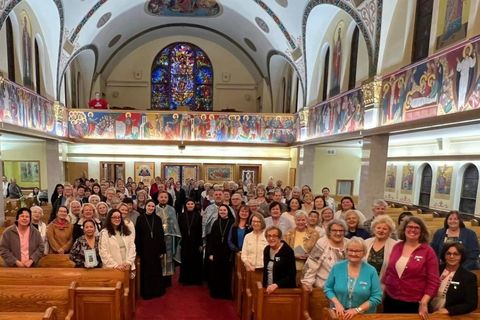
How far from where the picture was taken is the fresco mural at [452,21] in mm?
6875

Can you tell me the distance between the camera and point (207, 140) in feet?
55.4

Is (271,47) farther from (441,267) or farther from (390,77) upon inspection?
(441,267)

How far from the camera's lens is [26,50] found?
39.0ft

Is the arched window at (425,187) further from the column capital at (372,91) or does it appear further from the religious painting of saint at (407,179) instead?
the column capital at (372,91)

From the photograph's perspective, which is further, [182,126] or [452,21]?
[182,126]

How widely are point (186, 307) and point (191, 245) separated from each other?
1294mm

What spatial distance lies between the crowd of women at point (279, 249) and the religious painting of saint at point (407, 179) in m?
7.23

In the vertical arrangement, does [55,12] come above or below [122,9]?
below

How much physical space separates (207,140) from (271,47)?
5.83m

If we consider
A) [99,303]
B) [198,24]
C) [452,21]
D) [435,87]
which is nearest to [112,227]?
[99,303]

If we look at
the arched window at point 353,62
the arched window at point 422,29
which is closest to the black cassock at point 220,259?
the arched window at point 422,29

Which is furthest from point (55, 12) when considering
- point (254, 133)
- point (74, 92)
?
point (254, 133)

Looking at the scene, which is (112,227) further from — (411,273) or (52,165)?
(52,165)

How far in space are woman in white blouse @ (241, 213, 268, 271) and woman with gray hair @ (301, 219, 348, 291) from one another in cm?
84
